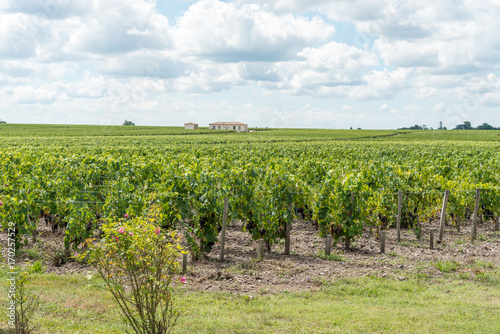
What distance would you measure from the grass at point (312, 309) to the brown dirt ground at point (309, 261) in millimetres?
539

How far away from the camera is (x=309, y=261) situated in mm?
10672

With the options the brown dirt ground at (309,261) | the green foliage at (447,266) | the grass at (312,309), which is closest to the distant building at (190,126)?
the brown dirt ground at (309,261)

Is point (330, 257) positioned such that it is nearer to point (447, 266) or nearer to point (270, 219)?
point (270, 219)

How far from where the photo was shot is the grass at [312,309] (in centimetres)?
677

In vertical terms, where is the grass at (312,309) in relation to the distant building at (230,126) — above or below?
below

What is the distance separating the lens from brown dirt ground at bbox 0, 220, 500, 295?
9.13 m

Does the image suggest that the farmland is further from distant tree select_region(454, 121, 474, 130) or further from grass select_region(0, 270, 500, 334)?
distant tree select_region(454, 121, 474, 130)

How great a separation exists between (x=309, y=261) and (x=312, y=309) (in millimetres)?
3169

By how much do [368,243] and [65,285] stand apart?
324 inches

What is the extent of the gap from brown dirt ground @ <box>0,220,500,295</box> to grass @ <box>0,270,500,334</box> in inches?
21.2

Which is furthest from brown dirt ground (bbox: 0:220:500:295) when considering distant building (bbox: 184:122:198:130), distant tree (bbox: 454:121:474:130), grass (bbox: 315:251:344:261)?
distant tree (bbox: 454:121:474:130)

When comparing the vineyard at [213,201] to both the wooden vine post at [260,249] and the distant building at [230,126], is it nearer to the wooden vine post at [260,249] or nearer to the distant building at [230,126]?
the wooden vine post at [260,249]

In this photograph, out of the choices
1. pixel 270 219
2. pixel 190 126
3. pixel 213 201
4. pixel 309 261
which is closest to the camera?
pixel 309 261

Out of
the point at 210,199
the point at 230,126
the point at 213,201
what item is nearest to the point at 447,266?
the point at 213,201
